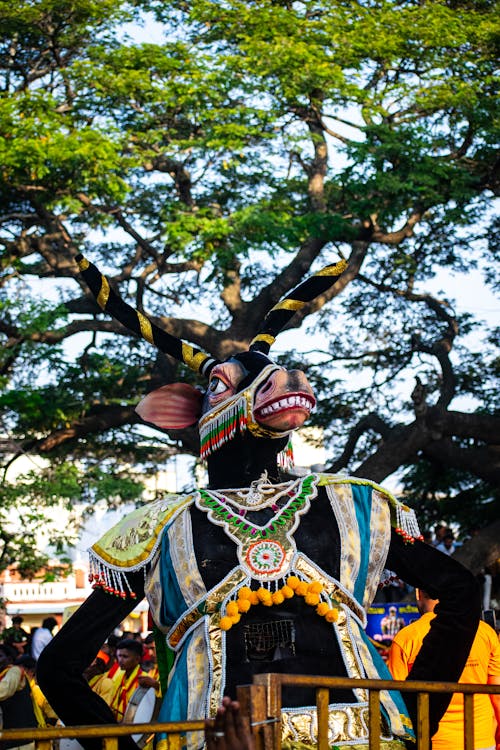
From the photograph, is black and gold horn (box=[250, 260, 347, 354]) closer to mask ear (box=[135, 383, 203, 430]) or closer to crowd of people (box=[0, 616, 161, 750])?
mask ear (box=[135, 383, 203, 430])

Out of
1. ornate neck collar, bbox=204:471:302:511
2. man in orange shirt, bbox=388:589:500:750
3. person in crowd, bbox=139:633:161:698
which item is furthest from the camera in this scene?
person in crowd, bbox=139:633:161:698

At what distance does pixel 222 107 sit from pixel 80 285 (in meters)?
2.89

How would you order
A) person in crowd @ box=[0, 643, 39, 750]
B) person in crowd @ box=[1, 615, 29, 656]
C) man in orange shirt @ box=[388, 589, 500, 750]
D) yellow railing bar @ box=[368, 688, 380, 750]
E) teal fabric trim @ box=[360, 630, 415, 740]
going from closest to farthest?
1. yellow railing bar @ box=[368, 688, 380, 750]
2. teal fabric trim @ box=[360, 630, 415, 740]
3. man in orange shirt @ box=[388, 589, 500, 750]
4. person in crowd @ box=[0, 643, 39, 750]
5. person in crowd @ box=[1, 615, 29, 656]

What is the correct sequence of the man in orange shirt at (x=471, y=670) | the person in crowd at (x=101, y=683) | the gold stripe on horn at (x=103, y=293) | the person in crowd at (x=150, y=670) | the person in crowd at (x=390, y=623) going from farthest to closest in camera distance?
the person in crowd at (x=390, y=623) → the person in crowd at (x=101, y=683) → the person in crowd at (x=150, y=670) → the man in orange shirt at (x=471, y=670) → the gold stripe on horn at (x=103, y=293)

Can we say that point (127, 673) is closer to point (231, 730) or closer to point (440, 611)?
point (440, 611)

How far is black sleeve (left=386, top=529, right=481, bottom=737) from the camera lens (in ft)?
11.6

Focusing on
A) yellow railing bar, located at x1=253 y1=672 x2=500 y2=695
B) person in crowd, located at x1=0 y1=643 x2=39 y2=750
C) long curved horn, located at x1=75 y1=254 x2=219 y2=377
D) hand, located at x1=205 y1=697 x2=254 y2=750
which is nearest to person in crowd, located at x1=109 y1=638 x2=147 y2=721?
person in crowd, located at x1=0 y1=643 x2=39 y2=750

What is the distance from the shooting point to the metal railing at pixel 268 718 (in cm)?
251

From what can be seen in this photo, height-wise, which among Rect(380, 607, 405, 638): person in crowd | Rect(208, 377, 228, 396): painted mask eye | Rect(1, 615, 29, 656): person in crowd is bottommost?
Rect(380, 607, 405, 638): person in crowd

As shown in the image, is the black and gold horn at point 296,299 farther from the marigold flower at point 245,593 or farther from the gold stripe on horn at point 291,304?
the marigold flower at point 245,593

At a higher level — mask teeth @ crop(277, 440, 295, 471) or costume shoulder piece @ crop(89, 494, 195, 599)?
mask teeth @ crop(277, 440, 295, 471)

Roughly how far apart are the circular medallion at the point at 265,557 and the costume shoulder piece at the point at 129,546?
0.30 m

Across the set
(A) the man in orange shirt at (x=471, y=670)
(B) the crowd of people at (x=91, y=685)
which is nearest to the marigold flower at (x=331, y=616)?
(A) the man in orange shirt at (x=471, y=670)

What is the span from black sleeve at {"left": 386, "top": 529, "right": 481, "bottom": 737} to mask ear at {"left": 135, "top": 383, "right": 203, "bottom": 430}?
95 cm
